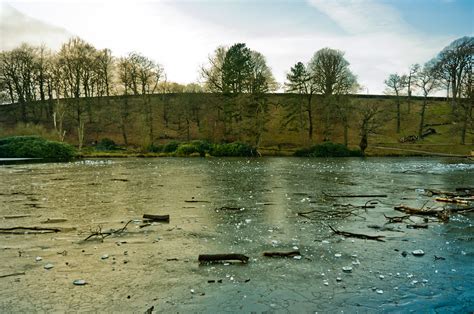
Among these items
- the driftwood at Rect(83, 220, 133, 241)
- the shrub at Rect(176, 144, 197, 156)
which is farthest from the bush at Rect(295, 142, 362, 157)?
the driftwood at Rect(83, 220, 133, 241)

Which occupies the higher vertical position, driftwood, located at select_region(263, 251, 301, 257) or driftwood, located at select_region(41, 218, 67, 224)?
driftwood, located at select_region(41, 218, 67, 224)

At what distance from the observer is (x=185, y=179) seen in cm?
2727

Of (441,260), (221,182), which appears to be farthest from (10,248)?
(221,182)

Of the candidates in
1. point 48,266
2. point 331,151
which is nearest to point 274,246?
point 48,266

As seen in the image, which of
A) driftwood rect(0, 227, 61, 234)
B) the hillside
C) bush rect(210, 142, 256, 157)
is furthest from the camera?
the hillside

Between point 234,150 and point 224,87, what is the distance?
15.6 meters

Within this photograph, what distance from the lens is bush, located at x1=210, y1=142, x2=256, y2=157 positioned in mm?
59438

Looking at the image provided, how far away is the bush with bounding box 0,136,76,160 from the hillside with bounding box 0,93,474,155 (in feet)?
10.9

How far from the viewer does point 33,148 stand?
5597 centimetres

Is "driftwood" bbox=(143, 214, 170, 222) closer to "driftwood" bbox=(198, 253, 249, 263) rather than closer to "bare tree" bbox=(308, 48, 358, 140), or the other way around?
"driftwood" bbox=(198, 253, 249, 263)

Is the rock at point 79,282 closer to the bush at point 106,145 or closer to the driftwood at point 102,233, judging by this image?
the driftwood at point 102,233

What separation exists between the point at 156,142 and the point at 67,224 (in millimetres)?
59843

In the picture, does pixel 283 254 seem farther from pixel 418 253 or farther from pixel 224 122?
pixel 224 122

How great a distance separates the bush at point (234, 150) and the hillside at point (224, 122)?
12.8 feet
